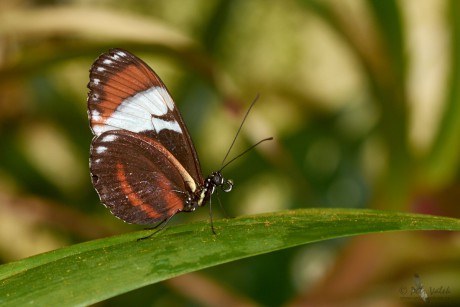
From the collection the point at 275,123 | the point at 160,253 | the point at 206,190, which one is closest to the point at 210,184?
the point at 206,190

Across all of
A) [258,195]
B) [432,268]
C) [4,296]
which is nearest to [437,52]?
[258,195]

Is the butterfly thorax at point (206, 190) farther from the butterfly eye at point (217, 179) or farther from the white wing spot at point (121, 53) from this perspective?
the white wing spot at point (121, 53)

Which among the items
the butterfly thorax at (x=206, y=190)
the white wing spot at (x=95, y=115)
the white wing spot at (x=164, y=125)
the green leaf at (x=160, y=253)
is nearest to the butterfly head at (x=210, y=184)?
the butterfly thorax at (x=206, y=190)

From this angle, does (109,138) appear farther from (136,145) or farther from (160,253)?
(160,253)

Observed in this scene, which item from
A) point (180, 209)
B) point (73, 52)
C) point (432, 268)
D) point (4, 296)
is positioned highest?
point (73, 52)

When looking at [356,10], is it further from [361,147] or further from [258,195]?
[258,195]

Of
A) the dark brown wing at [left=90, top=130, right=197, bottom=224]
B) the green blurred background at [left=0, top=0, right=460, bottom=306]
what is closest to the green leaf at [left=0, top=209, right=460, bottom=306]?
the dark brown wing at [left=90, top=130, right=197, bottom=224]

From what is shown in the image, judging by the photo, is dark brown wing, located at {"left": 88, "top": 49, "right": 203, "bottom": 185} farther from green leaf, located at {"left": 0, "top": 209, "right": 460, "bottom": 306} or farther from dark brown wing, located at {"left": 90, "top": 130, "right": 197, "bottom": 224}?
green leaf, located at {"left": 0, "top": 209, "right": 460, "bottom": 306}
